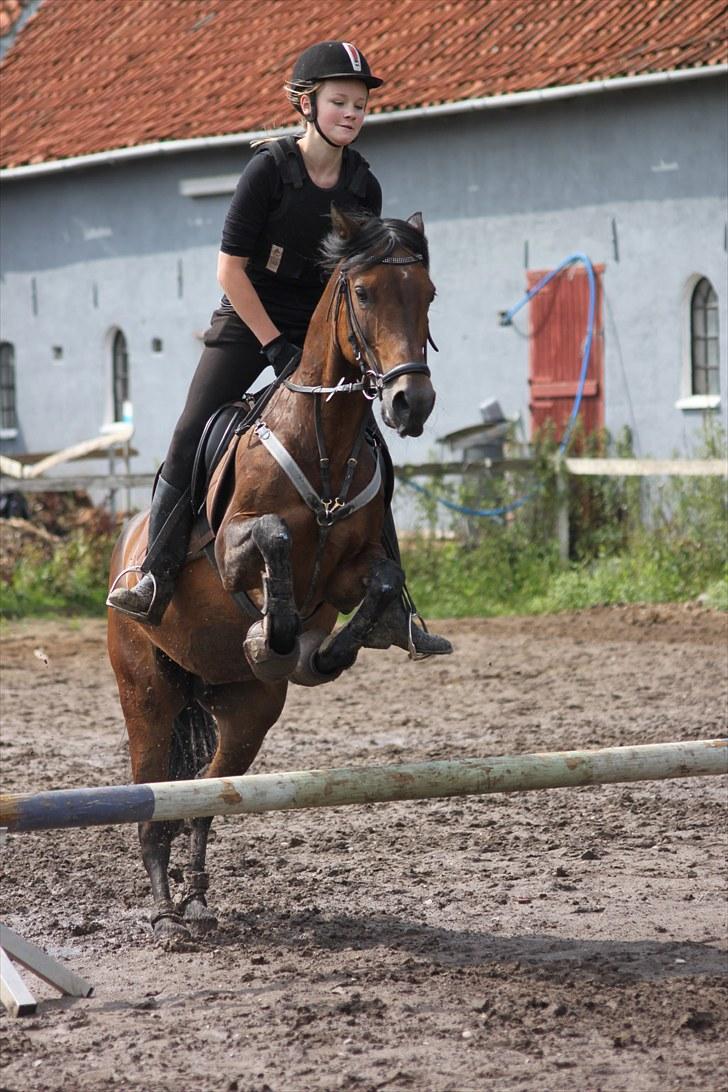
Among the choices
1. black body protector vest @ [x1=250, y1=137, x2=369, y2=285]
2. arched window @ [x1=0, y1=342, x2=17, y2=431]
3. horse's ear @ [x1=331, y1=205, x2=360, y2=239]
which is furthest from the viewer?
arched window @ [x1=0, y1=342, x2=17, y2=431]

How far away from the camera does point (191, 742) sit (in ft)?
22.7

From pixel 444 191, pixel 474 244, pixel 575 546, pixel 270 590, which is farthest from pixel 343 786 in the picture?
pixel 444 191

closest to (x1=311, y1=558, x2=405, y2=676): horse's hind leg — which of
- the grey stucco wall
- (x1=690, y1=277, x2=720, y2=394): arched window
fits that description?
the grey stucco wall

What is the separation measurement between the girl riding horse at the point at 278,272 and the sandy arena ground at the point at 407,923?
1.15m

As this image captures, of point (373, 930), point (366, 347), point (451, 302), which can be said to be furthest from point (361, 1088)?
point (451, 302)

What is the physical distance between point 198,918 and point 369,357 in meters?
2.21

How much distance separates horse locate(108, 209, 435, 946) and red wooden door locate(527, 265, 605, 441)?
11510mm

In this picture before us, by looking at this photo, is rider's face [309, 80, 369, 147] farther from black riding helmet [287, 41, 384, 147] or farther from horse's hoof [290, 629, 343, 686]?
horse's hoof [290, 629, 343, 686]

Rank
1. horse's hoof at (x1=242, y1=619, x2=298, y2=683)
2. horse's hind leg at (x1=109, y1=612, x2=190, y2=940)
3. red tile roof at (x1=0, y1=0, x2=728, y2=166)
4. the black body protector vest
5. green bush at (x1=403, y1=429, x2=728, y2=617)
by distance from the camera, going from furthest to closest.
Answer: red tile roof at (x1=0, y1=0, x2=728, y2=166) < green bush at (x1=403, y1=429, x2=728, y2=617) < horse's hind leg at (x1=109, y1=612, x2=190, y2=940) < the black body protector vest < horse's hoof at (x1=242, y1=619, x2=298, y2=683)

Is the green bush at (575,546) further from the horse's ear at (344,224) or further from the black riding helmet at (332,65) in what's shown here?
the horse's ear at (344,224)

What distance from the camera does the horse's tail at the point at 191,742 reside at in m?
6.90

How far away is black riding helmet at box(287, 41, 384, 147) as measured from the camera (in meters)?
5.74

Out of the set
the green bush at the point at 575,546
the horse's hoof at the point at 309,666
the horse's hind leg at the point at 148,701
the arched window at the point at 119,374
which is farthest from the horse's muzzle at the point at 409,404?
the arched window at the point at 119,374

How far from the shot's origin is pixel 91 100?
23.9 m
